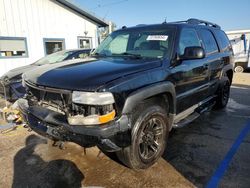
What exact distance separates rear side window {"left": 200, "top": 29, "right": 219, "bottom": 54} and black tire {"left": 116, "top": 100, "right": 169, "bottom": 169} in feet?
6.68

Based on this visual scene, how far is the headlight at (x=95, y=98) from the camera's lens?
2.33m

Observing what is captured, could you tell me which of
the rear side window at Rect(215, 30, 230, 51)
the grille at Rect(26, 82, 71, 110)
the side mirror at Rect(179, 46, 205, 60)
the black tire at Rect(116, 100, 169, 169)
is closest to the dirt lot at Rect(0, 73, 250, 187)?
the black tire at Rect(116, 100, 169, 169)

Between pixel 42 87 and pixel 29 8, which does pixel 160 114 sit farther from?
pixel 29 8

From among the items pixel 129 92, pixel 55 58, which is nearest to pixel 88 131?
pixel 129 92

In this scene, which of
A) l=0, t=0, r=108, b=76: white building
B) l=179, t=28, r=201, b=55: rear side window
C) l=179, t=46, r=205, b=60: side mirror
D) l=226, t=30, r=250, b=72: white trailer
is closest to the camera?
l=179, t=46, r=205, b=60: side mirror

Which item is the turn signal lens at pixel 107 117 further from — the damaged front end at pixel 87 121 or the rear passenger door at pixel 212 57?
the rear passenger door at pixel 212 57

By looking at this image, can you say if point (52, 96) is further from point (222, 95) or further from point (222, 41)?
point (222, 95)

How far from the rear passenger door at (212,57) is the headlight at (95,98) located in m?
2.75

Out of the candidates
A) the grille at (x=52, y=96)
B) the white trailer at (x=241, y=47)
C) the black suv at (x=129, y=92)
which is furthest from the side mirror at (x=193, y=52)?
the white trailer at (x=241, y=47)

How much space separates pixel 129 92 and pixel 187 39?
196 cm

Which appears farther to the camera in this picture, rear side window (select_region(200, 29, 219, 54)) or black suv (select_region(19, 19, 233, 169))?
rear side window (select_region(200, 29, 219, 54))

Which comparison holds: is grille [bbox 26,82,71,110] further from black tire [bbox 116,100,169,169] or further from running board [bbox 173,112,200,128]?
running board [bbox 173,112,200,128]

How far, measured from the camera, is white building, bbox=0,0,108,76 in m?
9.34

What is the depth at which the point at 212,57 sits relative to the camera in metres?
4.60
